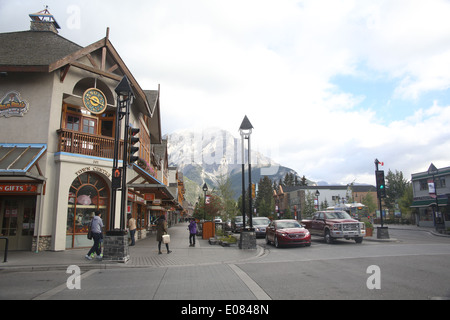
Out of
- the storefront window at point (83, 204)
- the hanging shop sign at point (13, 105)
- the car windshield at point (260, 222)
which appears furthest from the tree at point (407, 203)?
the hanging shop sign at point (13, 105)

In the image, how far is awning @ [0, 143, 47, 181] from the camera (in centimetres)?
1271

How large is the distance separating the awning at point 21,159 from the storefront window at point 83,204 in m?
1.99

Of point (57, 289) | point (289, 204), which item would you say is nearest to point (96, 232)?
point (57, 289)

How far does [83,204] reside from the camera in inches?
643

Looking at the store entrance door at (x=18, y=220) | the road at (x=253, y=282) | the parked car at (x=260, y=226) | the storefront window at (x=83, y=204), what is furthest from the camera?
the parked car at (x=260, y=226)

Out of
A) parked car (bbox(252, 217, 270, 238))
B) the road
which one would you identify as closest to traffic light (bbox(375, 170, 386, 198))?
parked car (bbox(252, 217, 270, 238))

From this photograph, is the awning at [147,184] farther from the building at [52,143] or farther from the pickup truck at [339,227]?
the pickup truck at [339,227]

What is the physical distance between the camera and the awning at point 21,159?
41.7 feet

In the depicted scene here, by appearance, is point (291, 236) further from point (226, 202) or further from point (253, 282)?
point (226, 202)

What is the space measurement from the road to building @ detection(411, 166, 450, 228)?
1373 inches

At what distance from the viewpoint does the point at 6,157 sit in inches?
559

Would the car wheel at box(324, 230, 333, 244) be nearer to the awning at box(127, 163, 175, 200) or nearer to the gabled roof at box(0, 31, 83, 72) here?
the awning at box(127, 163, 175, 200)

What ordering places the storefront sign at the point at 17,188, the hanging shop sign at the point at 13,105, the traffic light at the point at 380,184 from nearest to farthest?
the storefront sign at the point at 17,188
the hanging shop sign at the point at 13,105
the traffic light at the point at 380,184
